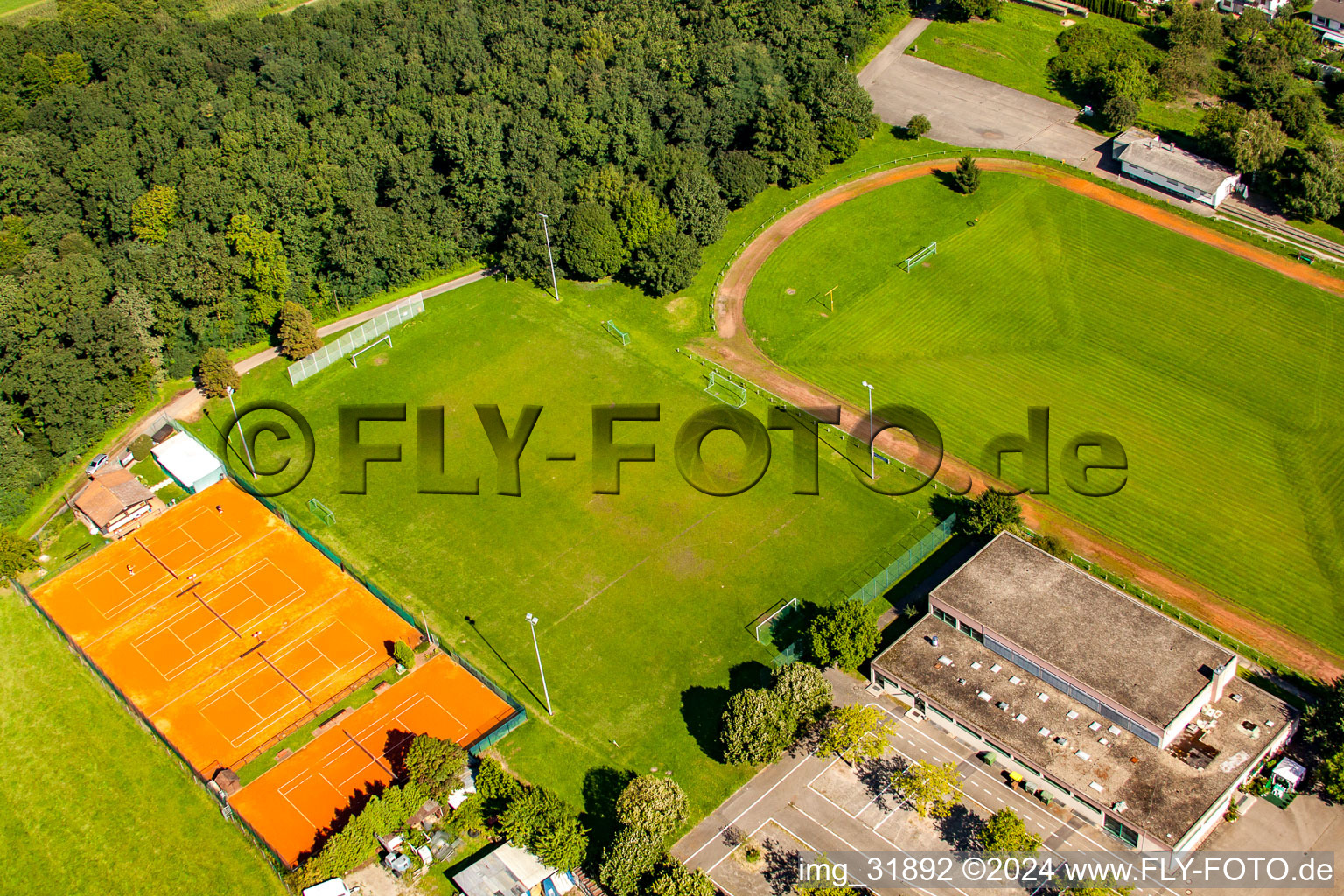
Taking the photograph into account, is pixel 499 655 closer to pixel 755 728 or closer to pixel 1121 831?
pixel 755 728

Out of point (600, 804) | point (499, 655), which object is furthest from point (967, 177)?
point (600, 804)

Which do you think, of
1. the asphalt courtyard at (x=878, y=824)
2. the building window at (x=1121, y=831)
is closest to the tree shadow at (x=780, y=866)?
the asphalt courtyard at (x=878, y=824)

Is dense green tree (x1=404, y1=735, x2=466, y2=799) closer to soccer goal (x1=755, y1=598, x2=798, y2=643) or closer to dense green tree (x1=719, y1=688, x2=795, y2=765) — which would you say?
dense green tree (x1=719, y1=688, x2=795, y2=765)

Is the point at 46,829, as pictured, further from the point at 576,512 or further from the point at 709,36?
the point at 709,36

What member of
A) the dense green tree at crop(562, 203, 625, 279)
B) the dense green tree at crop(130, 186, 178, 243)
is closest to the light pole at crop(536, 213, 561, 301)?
the dense green tree at crop(562, 203, 625, 279)

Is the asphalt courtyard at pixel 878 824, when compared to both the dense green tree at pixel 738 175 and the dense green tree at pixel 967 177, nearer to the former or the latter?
the dense green tree at pixel 738 175

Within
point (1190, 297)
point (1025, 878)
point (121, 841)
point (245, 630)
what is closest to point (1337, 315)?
point (1190, 297)
